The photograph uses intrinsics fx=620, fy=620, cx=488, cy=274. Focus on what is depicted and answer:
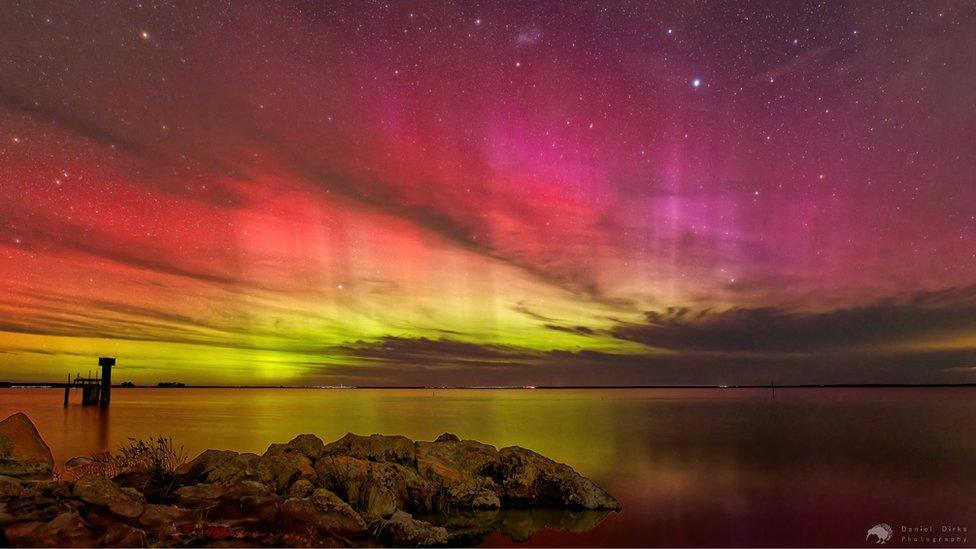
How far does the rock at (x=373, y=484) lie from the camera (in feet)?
53.8

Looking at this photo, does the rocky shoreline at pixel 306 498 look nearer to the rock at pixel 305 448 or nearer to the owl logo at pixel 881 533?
the rock at pixel 305 448

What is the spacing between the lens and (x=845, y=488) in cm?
2678

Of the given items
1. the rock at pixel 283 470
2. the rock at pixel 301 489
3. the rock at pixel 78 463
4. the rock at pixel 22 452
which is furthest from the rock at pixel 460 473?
the rock at pixel 78 463

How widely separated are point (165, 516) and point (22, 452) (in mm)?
12675

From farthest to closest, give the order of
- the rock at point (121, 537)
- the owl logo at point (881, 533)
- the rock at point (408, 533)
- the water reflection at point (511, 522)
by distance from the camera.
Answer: the owl logo at point (881, 533)
the water reflection at point (511, 522)
the rock at point (408, 533)
the rock at point (121, 537)

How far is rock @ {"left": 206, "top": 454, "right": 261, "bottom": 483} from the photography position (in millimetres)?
17391

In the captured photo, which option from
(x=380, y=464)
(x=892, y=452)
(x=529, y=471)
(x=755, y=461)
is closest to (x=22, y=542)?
(x=380, y=464)

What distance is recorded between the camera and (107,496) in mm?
14211

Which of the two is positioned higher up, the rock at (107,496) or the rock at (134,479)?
the rock at (107,496)

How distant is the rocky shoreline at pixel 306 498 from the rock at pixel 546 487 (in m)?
0.03

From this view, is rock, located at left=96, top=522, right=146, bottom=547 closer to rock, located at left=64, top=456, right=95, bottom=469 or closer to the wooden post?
rock, located at left=64, top=456, right=95, bottom=469

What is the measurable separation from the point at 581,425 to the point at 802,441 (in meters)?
20.8

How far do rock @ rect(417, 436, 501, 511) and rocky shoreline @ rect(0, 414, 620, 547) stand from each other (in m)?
0.04

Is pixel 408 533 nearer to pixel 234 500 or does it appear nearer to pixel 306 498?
pixel 306 498
